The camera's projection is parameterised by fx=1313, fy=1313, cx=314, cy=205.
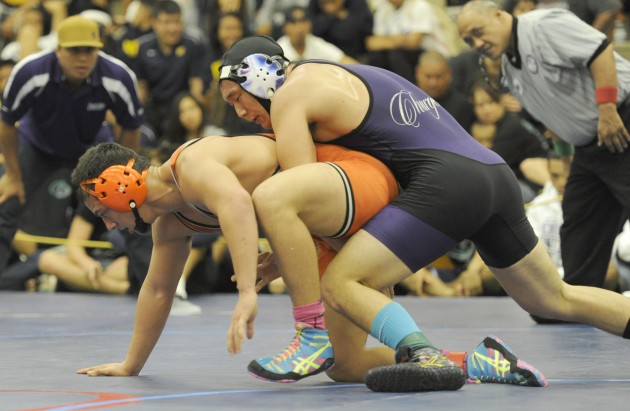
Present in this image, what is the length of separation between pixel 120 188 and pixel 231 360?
4.01 feet

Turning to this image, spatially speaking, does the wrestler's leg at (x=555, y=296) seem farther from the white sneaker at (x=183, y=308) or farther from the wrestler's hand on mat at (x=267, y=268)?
the white sneaker at (x=183, y=308)

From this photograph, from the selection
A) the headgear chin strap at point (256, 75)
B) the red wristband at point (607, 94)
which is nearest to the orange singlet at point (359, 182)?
the headgear chin strap at point (256, 75)

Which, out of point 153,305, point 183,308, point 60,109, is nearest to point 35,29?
point 60,109

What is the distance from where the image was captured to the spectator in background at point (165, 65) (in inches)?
445

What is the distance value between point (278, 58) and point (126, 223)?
0.77 metres

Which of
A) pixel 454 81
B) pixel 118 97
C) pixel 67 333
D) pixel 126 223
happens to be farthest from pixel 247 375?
pixel 454 81

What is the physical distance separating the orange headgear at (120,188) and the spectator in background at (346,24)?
6.70 m

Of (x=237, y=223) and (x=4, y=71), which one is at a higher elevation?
(x=237, y=223)

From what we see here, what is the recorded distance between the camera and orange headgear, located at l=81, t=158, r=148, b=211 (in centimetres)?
435

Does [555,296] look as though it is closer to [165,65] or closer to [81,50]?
[81,50]

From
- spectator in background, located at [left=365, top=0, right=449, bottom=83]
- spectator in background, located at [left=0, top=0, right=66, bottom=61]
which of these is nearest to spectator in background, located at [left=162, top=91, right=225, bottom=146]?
spectator in background, located at [left=365, top=0, right=449, bottom=83]

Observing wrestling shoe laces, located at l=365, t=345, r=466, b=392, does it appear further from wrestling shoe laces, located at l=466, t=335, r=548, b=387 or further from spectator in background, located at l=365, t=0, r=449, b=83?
spectator in background, located at l=365, t=0, r=449, b=83

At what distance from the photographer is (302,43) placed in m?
10.5

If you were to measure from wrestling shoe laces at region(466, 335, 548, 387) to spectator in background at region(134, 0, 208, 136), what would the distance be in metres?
7.19
